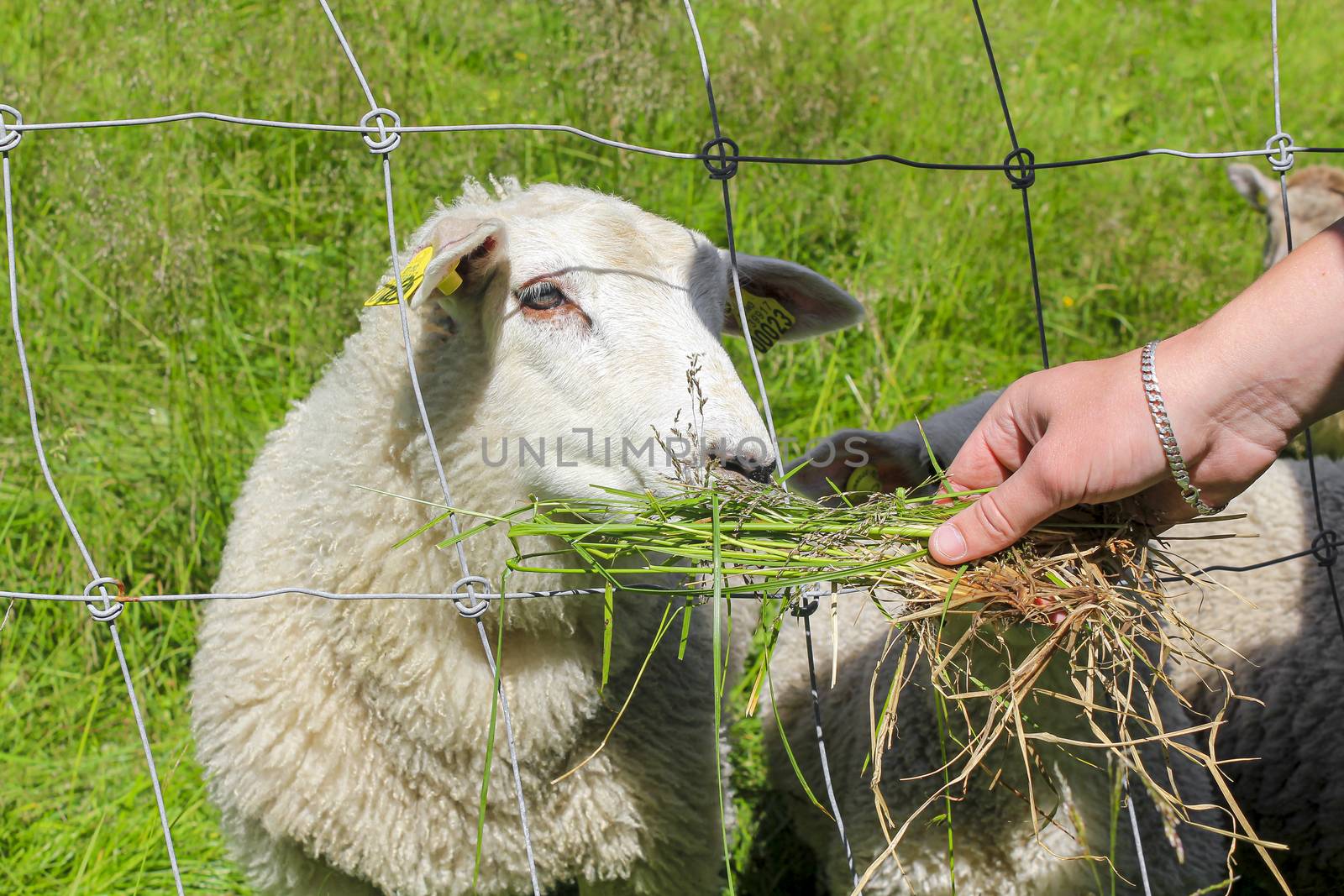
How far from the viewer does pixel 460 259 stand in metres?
2.20

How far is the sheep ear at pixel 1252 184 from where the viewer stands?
5.21 meters

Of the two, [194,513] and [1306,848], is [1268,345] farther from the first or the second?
[194,513]

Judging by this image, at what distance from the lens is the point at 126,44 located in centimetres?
463

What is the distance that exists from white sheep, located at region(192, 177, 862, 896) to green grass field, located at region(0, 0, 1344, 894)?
771 millimetres

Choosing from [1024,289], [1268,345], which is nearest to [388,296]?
[1268,345]

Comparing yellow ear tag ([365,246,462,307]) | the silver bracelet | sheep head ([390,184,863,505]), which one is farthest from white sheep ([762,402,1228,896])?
yellow ear tag ([365,246,462,307])

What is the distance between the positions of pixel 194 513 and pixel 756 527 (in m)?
2.30

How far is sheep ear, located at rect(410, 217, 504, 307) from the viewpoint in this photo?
6.61 ft

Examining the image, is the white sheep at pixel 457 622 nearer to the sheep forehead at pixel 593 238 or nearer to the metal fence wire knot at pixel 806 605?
the sheep forehead at pixel 593 238

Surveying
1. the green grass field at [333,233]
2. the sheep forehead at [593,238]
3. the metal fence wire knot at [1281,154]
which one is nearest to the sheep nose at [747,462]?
the sheep forehead at [593,238]

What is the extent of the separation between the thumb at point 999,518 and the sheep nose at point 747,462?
323 mm

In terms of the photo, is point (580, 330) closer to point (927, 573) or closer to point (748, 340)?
point (748, 340)

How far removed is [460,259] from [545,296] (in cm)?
17

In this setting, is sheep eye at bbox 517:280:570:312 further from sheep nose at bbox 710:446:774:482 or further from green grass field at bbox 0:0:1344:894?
green grass field at bbox 0:0:1344:894
